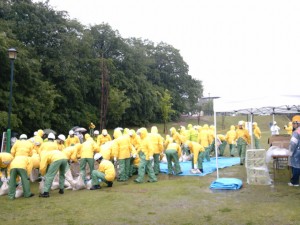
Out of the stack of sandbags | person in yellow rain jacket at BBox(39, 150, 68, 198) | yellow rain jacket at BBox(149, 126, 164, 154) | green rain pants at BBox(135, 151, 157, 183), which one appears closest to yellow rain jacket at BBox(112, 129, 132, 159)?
green rain pants at BBox(135, 151, 157, 183)

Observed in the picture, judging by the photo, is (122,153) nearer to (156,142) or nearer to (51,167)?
(156,142)

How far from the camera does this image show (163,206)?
22.9 feet

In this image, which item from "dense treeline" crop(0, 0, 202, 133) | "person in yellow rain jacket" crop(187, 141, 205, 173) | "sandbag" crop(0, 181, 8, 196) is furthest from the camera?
"dense treeline" crop(0, 0, 202, 133)

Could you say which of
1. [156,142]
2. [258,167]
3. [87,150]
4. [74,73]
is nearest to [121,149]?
[87,150]

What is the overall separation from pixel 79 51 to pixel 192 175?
90.0 ft

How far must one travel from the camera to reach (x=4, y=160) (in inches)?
332

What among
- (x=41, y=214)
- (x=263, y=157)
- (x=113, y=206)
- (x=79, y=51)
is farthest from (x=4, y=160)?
(x=79, y=51)

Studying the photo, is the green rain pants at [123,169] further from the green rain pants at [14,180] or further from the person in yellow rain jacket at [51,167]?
the green rain pants at [14,180]

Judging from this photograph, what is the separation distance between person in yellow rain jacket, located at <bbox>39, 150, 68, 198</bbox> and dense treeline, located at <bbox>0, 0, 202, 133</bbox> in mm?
13315

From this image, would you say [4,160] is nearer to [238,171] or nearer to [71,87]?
[238,171]

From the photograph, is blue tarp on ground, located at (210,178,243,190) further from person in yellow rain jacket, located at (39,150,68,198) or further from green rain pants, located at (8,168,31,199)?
green rain pants, located at (8,168,31,199)

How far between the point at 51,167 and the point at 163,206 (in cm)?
319

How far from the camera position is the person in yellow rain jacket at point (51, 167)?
8305mm

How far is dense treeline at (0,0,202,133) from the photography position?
24094 millimetres
